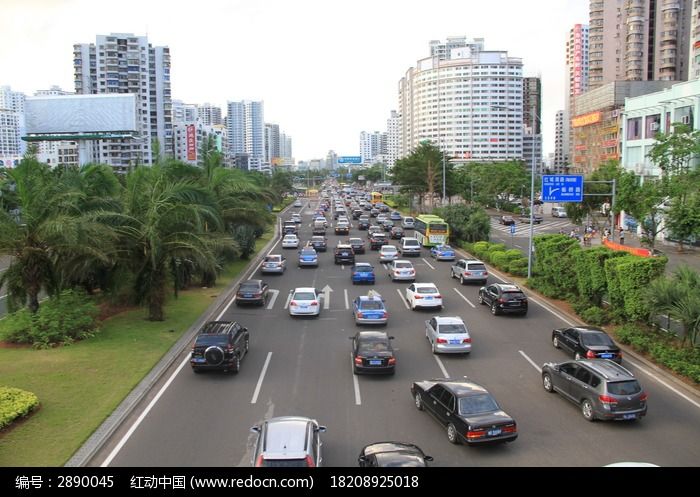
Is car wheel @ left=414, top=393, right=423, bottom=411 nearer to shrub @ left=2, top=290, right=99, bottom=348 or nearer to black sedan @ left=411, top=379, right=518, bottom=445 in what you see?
black sedan @ left=411, top=379, right=518, bottom=445

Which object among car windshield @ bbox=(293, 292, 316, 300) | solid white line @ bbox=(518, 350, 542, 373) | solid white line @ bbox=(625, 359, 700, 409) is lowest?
solid white line @ bbox=(625, 359, 700, 409)

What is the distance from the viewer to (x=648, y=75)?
134 metres

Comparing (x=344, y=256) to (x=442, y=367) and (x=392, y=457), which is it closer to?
(x=442, y=367)

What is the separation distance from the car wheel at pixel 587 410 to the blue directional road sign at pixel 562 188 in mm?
25307

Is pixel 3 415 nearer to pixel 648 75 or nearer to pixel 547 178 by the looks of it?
pixel 547 178

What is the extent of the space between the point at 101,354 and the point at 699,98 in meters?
53.7

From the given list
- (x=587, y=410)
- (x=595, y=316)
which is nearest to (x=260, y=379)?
(x=587, y=410)

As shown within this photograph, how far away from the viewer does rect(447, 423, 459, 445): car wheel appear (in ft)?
47.9

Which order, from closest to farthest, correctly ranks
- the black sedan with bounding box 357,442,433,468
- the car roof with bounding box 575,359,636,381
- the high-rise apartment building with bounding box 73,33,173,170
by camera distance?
the black sedan with bounding box 357,442,433,468 < the car roof with bounding box 575,359,636,381 < the high-rise apartment building with bounding box 73,33,173,170

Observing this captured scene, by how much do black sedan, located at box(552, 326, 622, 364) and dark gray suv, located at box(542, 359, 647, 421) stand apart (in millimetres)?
3551

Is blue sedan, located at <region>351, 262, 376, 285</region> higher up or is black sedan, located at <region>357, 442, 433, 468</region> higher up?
blue sedan, located at <region>351, 262, 376, 285</region>

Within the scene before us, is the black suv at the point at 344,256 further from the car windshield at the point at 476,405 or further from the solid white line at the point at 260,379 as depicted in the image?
the car windshield at the point at 476,405

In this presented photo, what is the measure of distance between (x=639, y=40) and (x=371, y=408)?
137925 mm

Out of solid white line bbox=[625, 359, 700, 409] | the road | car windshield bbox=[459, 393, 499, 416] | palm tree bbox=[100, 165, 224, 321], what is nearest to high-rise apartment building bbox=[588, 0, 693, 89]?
solid white line bbox=[625, 359, 700, 409]
